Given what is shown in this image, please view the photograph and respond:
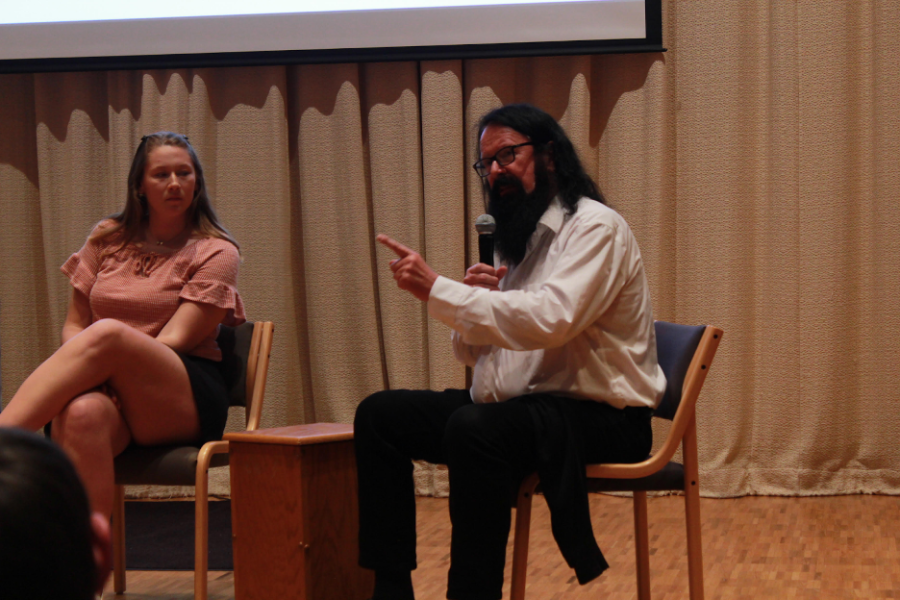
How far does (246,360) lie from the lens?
2.33m

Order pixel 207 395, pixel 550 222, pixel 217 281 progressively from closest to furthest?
pixel 550 222 < pixel 207 395 < pixel 217 281

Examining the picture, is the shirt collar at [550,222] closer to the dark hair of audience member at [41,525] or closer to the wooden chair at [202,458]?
the wooden chair at [202,458]

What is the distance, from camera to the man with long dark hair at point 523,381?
167 cm

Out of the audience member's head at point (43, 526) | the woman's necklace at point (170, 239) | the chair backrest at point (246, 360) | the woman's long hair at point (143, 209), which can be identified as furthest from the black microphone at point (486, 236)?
the audience member's head at point (43, 526)

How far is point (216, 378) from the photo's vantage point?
7.37 ft

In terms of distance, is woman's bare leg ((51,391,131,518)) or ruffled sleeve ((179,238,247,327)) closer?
woman's bare leg ((51,391,131,518))

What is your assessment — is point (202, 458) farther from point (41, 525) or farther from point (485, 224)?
point (41, 525)

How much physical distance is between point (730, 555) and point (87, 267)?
189 cm

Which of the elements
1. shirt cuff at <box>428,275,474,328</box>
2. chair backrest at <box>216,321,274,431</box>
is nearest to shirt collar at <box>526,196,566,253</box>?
shirt cuff at <box>428,275,474,328</box>

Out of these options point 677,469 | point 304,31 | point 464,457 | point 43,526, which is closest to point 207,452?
point 464,457

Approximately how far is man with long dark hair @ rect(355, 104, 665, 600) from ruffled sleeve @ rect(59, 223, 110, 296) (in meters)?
0.95

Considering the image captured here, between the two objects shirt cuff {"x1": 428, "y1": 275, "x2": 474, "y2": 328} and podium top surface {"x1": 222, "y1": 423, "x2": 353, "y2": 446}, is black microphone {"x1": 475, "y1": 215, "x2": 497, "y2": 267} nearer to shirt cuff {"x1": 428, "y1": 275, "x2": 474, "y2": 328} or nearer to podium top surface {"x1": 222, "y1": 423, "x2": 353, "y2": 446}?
shirt cuff {"x1": 428, "y1": 275, "x2": 474, "y2": 328}

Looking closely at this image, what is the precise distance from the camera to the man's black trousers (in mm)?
1664

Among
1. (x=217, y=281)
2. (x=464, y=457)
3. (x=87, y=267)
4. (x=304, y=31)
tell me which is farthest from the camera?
(x=304, y=31)
